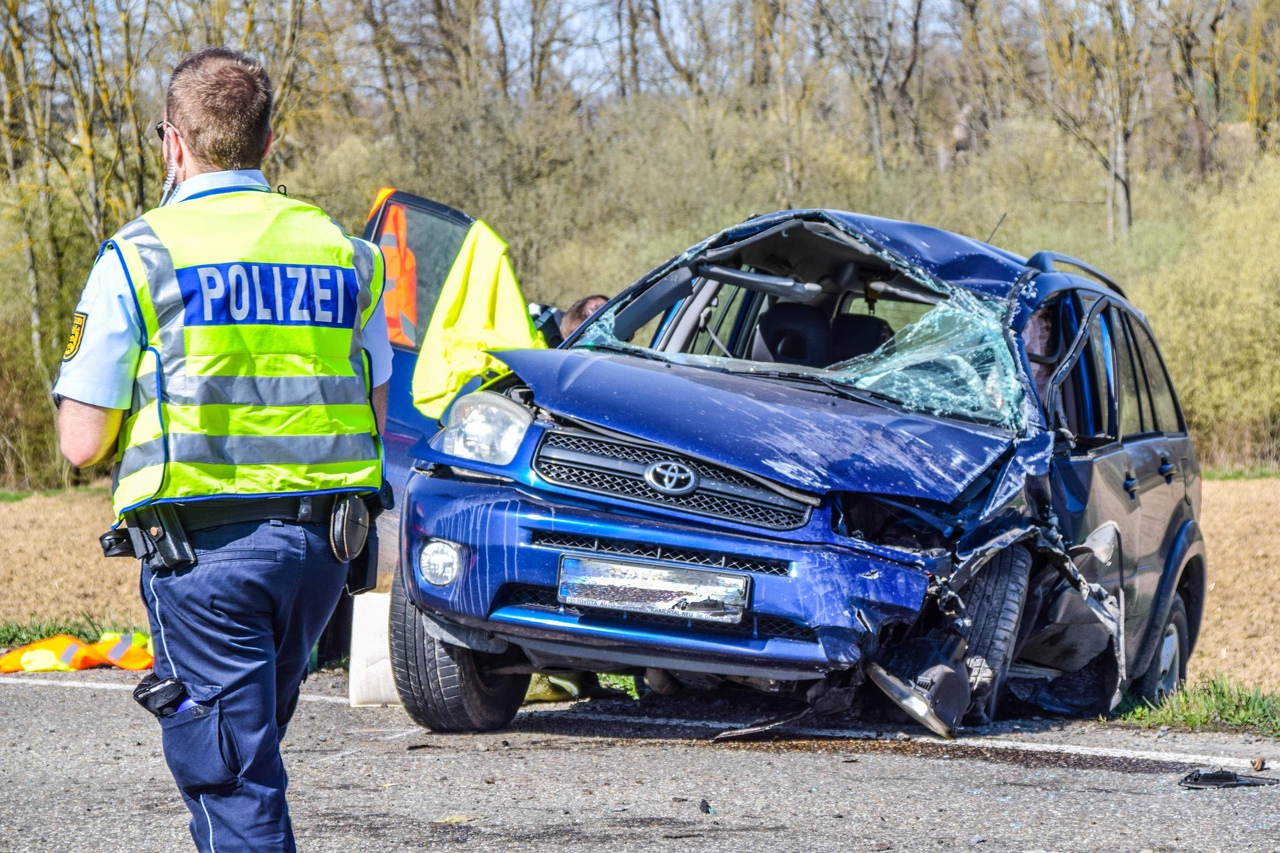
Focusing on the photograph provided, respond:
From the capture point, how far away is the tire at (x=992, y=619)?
15.6 feet

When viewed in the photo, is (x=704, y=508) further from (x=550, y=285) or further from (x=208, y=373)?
(x=550, y=285)

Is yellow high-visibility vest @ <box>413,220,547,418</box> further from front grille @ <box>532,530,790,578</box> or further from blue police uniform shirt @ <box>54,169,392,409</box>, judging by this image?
blue police uniform shirt @ <box>54,169,392,409</box>

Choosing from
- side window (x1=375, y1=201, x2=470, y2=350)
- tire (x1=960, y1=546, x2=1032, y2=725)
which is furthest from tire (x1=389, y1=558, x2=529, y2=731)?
side window (x1=375, y1=201, x2=470, y2=350)

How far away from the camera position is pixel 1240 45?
88.7ft

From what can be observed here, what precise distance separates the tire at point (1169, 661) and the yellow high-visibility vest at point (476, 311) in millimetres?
2923

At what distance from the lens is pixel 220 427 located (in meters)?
2.67

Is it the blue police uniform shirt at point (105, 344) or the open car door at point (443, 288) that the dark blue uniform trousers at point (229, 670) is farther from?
the open car door at point (443, 288)

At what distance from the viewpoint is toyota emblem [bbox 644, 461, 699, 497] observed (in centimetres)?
453

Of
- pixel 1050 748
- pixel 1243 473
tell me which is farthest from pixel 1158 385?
pixel 1243 473

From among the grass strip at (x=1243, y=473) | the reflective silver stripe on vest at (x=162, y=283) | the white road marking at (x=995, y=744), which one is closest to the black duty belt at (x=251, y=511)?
the reflective silver stripe on vest at (x=162, y=283)

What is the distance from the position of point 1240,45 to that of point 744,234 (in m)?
24.2

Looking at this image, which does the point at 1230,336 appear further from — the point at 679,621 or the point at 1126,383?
the point at 679,621

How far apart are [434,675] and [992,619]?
5.84ft

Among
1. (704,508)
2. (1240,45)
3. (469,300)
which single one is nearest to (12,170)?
(469,300)
